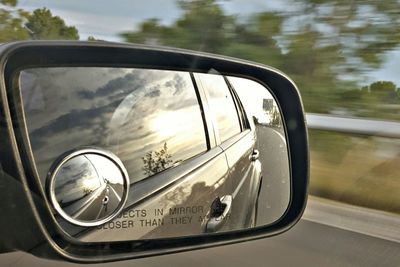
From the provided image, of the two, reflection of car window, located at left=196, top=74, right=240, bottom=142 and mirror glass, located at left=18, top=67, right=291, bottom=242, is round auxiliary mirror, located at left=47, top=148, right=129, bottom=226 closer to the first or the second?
mirror glass, located at left=18, top=67, right=291, bottom=242

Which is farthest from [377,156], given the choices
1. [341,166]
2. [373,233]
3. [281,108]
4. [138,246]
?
[138,246]

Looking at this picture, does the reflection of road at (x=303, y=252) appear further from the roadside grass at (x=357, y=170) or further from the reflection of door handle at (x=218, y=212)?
the reflection of door handle at (x=218, y=212)

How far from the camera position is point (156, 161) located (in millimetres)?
1947

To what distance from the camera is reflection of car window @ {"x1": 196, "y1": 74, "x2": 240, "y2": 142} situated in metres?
2.20

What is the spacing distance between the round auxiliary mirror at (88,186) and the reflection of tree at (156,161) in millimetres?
112

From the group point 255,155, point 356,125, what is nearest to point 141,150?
point 255,155

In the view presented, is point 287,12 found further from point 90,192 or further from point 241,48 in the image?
point 90,192

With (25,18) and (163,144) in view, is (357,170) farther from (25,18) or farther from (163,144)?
(163,144)

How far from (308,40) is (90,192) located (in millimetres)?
6269

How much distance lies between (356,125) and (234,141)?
126 inches

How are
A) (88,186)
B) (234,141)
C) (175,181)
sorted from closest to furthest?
(88,186) → (175,181) → (234,141)

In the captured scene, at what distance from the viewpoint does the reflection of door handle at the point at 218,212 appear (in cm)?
204

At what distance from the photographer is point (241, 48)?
25.4ft

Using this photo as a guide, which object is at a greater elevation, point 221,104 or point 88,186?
point 221,104
